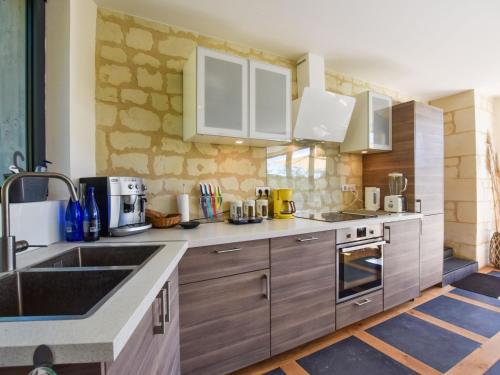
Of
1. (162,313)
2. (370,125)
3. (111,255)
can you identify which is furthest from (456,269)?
(111,255)

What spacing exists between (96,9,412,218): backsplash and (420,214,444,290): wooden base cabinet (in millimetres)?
1799

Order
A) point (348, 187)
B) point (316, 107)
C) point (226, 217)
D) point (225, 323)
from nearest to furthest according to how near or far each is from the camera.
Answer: point (225, 323), point (226, 217), point (316, 107), point (348, 187)

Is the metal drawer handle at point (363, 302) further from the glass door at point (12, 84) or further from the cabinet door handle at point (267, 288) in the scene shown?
the glass door at point (12, 84)

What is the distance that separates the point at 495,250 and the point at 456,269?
96 cm

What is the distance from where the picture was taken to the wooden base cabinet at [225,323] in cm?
130

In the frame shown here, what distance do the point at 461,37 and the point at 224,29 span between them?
1970mm

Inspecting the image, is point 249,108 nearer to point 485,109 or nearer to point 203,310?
point 203,310

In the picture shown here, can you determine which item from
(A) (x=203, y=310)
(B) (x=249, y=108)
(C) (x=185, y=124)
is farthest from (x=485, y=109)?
(A) (x=203, y=310)

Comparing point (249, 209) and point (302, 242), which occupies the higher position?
point (249, 209)

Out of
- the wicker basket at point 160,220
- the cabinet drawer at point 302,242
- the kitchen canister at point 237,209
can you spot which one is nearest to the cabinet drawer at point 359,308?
the cabinet drawer at point 302,242

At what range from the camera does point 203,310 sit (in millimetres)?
1327

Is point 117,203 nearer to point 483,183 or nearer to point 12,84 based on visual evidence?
point 12,84

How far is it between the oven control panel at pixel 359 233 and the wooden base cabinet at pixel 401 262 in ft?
0.38

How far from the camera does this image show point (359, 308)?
76.1 inches
